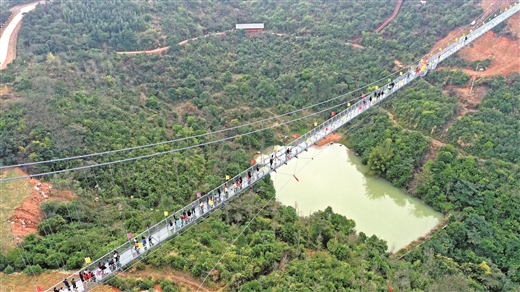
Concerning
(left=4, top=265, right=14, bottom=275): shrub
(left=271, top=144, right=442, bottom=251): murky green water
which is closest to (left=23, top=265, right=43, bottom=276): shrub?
(left=4, top=265, right=14, bottom=275): shrub

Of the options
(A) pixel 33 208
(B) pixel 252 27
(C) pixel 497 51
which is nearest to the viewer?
(A) pixel 33 208

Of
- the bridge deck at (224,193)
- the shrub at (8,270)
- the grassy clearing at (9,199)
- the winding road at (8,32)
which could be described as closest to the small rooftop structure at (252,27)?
Answer: the bridge deck at (224,193)

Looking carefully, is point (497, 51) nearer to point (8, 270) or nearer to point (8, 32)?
point (8, 270)

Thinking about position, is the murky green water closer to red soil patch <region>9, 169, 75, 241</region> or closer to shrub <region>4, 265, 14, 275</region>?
red soil patch <region>9, 169, 75, 241</region>

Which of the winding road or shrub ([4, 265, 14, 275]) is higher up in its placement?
the winding road

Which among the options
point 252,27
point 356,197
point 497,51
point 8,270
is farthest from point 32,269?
point 497,51

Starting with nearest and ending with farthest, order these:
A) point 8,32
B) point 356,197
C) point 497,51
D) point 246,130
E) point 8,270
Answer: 1. point 8,270
2. point 356,197
3. point 246,130
4. point 497,51
5. point 8,32
